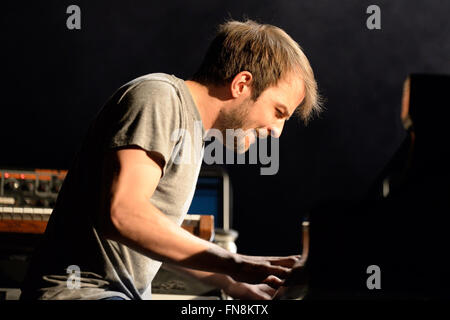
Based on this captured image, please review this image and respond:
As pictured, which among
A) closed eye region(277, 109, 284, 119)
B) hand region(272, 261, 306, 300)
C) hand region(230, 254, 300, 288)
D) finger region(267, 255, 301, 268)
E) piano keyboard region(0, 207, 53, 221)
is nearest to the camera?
hand region(272, 261, 306, 300)

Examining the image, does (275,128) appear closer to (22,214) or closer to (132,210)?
(132,210)

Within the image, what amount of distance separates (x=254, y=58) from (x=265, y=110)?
0.15 meters

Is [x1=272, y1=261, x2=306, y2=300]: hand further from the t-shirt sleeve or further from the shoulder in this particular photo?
the shoulder

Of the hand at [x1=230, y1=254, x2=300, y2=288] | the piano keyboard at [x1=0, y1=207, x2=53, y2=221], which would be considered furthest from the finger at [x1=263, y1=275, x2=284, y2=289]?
the piano keyboard at [x1=0, y1=207, x2=53, y2=221]

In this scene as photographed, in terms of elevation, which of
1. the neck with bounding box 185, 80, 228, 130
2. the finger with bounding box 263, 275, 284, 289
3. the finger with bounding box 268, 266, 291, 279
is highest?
the neck with bounding box 185, 80, 228, 130

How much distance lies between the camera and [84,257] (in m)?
1.25

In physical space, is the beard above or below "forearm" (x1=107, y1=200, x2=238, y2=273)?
above

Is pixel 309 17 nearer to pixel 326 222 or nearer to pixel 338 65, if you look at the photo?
pixel 338 65

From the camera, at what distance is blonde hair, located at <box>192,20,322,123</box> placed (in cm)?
162

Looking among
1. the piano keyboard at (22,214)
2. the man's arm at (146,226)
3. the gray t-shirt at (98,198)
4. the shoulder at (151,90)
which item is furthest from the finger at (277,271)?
the piano keyboard at (22,214)

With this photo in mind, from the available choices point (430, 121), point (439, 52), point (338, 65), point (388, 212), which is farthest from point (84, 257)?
point (439, 52)

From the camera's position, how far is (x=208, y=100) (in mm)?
1575

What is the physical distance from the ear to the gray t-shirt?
289 millimetres

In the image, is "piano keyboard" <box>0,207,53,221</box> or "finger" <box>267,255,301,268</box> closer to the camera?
"finger" <box>267,255,301,268</box>
